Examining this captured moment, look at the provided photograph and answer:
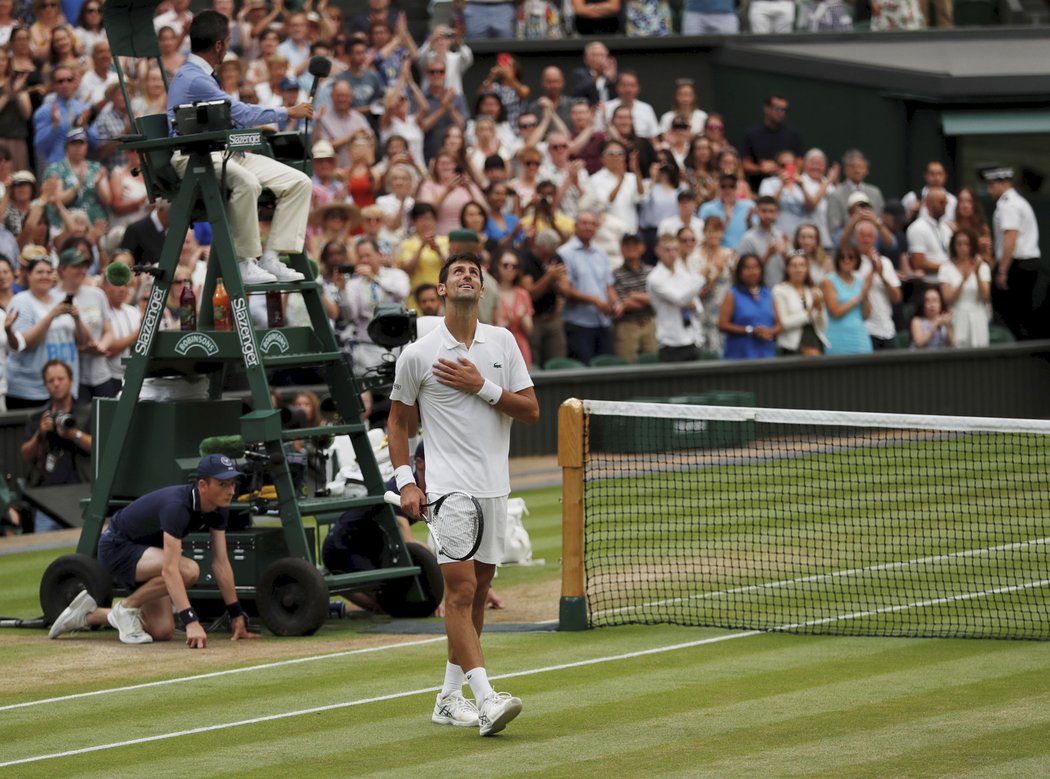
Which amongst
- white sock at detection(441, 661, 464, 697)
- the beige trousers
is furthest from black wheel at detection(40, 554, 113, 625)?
white sock at detection(441, 661, 464, 697)

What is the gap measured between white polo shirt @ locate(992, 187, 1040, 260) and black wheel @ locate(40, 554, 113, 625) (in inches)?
632

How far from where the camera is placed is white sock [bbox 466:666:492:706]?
8.79 metres

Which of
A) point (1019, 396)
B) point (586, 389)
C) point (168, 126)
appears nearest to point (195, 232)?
point (586, 389)

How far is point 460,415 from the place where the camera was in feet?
29.7

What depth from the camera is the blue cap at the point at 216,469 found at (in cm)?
1188

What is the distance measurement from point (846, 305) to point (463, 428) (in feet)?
49.5

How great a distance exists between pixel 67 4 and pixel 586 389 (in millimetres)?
7928

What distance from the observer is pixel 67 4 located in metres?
23.1

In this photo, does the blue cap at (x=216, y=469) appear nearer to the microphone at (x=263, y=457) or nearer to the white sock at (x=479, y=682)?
the microphone at (x=263, y=457)

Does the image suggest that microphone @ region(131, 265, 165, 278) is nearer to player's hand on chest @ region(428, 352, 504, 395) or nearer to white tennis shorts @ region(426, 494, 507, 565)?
player's hand on chest @ region(428, 352, 504, 395)

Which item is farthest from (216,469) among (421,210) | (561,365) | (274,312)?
(561,365)

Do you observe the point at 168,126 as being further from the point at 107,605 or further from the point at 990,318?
the point at 990,318

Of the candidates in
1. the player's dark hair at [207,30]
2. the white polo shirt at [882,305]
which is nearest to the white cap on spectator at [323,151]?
the white polo shirt at [882,305]

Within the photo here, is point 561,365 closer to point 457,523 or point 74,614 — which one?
point 74,614
